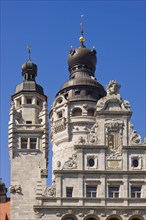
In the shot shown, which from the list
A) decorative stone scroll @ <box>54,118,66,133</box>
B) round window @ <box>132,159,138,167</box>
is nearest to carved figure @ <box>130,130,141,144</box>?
round window @ <box>132,159,138,167</box>

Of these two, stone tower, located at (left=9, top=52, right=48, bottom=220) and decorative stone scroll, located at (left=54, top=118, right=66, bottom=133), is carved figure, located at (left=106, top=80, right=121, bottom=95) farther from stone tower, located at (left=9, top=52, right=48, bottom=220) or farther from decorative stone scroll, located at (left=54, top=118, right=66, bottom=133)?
decorative stone scroll, located at (left=54, top=118, right=66, bottom=133)

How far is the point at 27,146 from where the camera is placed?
63062 millimetres

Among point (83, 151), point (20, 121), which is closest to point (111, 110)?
point (83, 151)

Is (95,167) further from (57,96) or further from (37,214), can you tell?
(57,96)

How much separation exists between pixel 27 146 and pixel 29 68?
313 inches

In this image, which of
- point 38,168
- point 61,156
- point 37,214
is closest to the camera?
point 37,214

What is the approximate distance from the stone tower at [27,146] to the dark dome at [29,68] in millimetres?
1460

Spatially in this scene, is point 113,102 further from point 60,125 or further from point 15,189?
point 15,189

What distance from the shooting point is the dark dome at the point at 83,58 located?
71875 millimetres

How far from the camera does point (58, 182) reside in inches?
2297

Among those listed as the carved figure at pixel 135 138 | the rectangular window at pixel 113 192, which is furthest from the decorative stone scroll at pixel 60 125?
the rectangular window at pixel 113 192

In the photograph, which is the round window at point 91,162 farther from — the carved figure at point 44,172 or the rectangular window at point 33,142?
the rectangular window at point 33,142

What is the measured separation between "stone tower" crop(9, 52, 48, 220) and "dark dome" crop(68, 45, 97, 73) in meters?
6.17

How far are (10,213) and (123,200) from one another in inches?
330
